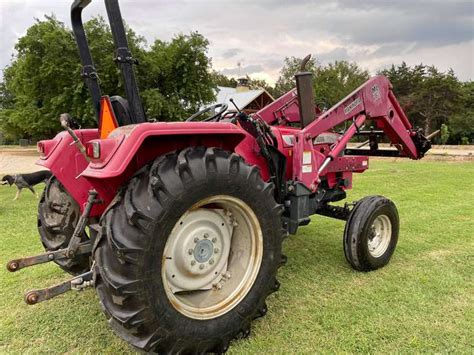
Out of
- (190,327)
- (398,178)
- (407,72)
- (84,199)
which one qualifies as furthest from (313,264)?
(407,72)

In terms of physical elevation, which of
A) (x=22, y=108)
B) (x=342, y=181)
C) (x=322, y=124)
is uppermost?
(x=22, y=108)

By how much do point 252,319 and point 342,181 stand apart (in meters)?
2.11

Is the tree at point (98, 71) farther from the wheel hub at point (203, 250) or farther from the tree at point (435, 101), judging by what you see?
the tree at point (435, 101)

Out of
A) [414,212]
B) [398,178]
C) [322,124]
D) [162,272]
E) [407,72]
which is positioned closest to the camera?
[162,272]

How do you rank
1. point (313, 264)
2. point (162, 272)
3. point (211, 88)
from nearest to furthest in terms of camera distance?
point (162, 272) < point (313, 264) < point (211, 88)

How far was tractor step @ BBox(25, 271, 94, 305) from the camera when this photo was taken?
199 centimetres

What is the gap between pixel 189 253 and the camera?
2289 mm

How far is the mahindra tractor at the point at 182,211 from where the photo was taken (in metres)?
1.94

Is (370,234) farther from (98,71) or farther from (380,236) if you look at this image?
(98,71)

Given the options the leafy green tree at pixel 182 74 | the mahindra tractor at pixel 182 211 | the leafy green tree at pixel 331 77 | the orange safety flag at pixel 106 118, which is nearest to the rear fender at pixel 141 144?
the mahindra tractor at pixel 182 211

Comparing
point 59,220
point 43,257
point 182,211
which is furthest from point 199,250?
point 59,220

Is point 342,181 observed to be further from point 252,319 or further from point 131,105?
point 131,105

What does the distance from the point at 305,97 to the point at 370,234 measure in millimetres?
1444

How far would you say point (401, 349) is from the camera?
2.28 meters
